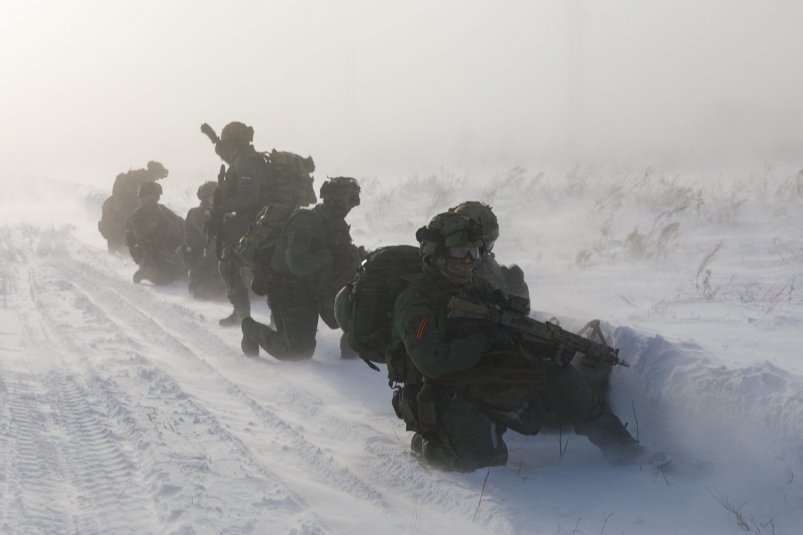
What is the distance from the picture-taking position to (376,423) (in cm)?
583

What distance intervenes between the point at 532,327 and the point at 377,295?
37.6 inches

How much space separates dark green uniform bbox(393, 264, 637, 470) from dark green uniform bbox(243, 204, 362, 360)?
2.99 metres

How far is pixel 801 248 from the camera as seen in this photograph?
30.6 feet

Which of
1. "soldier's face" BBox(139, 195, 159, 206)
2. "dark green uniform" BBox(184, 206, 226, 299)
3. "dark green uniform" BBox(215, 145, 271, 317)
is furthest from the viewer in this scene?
"soldier's face" BBox(139, 195, 159, 206)

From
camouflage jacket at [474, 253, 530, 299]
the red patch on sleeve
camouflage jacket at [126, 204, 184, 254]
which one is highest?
the red patch on sleeve

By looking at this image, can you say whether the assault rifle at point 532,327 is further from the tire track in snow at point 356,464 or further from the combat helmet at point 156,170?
the combat helmet at point 156,170

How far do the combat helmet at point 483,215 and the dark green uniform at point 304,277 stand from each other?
306cm

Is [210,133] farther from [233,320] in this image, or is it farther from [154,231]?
[154,231]

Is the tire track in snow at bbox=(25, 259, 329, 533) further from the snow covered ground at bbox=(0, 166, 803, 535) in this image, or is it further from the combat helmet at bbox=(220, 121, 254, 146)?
the combat helmet at bbox=(220, 121, 254, 146)

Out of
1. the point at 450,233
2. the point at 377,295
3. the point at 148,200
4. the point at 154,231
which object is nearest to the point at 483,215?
the point at 450,233

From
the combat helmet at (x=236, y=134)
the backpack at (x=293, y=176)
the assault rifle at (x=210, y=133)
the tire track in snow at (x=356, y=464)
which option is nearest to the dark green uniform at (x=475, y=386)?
the tire track in snow at (x=356, y=464)

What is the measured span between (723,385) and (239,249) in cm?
511

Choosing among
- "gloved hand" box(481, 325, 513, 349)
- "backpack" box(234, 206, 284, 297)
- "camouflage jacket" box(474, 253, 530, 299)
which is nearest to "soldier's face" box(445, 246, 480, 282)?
"gloved hand" box(481, 325, 513, 349)

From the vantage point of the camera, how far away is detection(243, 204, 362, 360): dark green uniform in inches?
300
